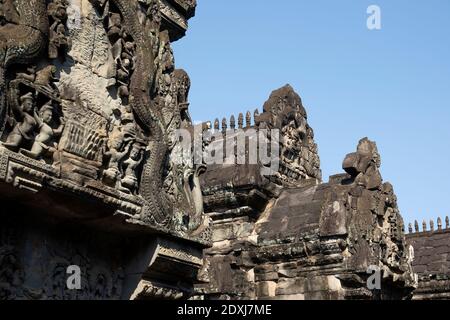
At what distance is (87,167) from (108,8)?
137 cm

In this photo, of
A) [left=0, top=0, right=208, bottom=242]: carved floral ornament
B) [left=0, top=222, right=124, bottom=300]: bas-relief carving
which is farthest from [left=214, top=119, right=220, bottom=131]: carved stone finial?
[left=0, top=222, right=124, bottom=300]: bas-relief carving

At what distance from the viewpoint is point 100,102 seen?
5.02 metres

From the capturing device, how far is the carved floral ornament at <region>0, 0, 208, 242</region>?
4.29 meters

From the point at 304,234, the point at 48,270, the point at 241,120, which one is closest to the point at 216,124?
the point at 241,120

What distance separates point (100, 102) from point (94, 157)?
49cm

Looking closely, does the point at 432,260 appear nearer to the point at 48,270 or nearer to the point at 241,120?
the point at 241,120

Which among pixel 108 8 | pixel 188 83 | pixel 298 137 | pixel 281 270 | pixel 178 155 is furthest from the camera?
pixel 298 137

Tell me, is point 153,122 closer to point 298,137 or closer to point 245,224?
point 245,224

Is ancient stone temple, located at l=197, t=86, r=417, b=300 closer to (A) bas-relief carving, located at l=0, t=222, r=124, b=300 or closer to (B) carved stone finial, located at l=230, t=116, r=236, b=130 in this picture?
(B) carved stone finial, located at l=230, t=116, r=236, b=130

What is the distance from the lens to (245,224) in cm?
970

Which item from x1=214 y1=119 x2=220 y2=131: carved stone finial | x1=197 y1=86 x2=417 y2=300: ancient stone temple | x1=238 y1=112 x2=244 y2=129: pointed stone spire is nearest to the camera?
x1=197 y1=86 x2=417 y2=300: ancient stone temple

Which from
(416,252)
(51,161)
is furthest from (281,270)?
(416,252)
